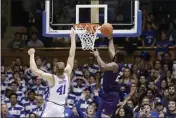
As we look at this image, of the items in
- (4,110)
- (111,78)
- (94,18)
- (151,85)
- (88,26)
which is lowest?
(4,110)

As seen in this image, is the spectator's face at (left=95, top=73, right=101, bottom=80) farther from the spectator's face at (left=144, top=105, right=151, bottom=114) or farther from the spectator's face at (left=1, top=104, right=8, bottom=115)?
the spectator's face at (left=1, top=104, right=8, bottom=115)

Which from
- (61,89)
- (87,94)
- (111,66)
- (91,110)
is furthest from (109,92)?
(87,94)

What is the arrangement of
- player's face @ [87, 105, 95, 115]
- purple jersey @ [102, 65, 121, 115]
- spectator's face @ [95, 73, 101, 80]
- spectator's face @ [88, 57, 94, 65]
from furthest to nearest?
spectator's face @ [88, 57, 94, 65] < spectator's face @ [95, 73, 101, 80] < player's face @ [87, 105, 95, 115] < purple jersey @ [102, 65, 121, 115]

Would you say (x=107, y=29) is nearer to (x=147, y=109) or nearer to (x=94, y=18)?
(x=94, y=18)

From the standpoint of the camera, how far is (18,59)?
14750mm

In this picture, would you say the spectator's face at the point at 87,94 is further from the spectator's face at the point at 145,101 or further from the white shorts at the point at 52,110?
the white shorts at the point at 52,110

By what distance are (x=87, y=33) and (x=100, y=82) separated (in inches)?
140

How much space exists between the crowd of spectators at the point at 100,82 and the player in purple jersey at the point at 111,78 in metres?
0.30

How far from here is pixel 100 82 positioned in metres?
13.4

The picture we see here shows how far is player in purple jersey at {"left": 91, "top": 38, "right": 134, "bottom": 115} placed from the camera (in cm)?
948

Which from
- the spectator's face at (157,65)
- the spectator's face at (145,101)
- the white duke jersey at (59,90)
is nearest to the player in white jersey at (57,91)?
the white duke jersey at (59,90)

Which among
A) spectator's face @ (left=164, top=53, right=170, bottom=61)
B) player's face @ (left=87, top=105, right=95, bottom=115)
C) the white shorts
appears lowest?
player's face @ (left=87, top=105, right=95, bottom=115)

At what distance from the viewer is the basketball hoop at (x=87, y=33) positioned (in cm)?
1000

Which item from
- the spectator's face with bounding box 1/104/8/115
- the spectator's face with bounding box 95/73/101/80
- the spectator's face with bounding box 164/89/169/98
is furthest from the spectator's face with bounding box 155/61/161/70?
the spectator's face with bounding box 1/104/8/115
